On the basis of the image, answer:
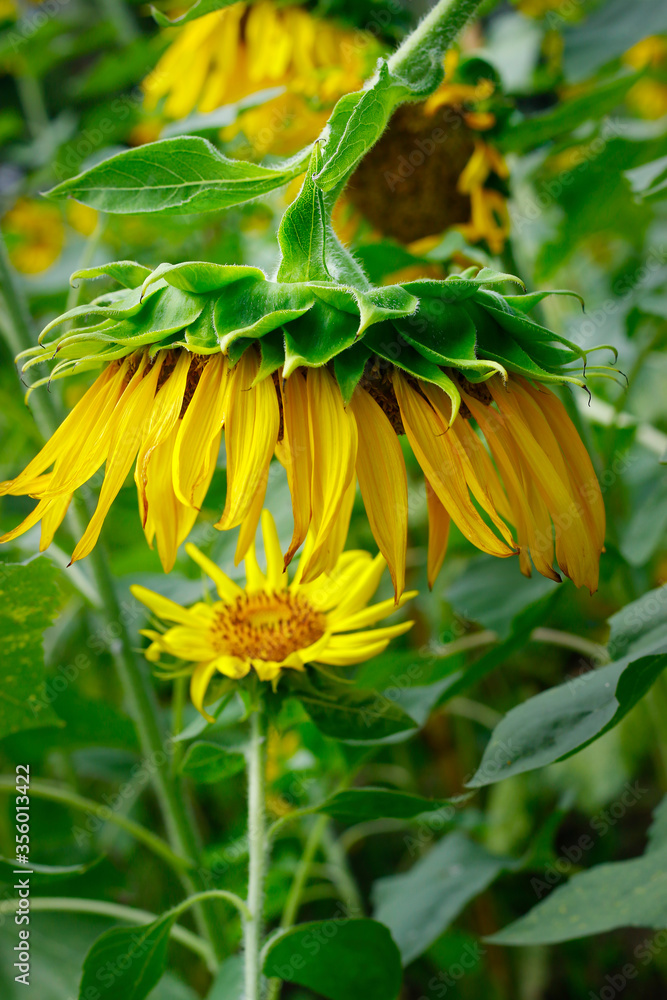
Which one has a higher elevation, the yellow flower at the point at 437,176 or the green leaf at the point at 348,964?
the yellow flower at the point at 437,176

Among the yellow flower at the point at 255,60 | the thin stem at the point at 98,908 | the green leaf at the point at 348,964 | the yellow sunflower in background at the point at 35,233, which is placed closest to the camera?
the green leaf at the point at 348,964

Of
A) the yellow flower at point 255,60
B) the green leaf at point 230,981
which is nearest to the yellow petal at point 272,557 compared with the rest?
the green leaf at point 230,981

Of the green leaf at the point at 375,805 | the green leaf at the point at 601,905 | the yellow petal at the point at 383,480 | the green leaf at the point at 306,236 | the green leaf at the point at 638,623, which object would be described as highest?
the green leaf at the point at 306,236

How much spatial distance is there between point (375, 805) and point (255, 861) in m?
0.07

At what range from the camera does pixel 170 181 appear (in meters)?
0.41

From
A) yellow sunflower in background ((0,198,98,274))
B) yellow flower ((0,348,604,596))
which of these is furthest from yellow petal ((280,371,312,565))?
yellow sunflower in background ((0,198,98,274))

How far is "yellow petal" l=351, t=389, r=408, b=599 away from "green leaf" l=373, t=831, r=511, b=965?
0.34 m

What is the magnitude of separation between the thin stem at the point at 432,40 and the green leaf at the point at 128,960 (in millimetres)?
443

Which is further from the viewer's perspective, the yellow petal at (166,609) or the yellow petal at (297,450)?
the yellow petal at (166,609)

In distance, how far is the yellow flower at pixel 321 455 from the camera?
0.35 metres

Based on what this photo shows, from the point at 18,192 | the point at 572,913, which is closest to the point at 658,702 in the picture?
the point at 572,913

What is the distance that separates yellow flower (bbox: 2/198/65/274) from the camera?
67.5 inches

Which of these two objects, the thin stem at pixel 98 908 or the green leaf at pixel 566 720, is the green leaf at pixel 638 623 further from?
the thin stem at pixel 98 908

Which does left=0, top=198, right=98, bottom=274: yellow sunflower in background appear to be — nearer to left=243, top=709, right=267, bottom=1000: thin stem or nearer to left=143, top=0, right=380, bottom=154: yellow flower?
left=143, top=0, right=380, bottom=154: yellow flower
